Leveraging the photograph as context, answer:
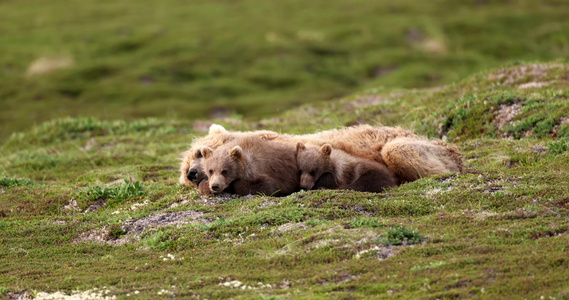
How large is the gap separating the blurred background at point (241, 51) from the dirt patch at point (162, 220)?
92.2 feet

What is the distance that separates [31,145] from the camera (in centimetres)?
2536

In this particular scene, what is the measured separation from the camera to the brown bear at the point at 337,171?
13.2 m

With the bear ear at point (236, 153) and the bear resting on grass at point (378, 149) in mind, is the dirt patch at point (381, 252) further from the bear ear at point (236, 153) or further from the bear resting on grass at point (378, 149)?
the bear resting on grass at point (378, 149)

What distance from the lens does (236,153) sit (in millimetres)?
12945

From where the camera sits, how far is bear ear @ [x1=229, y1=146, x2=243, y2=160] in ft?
42.4

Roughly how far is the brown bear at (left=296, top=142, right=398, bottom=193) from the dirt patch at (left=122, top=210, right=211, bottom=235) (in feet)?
6.93

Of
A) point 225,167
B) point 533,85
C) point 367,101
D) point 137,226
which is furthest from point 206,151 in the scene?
point 367,101

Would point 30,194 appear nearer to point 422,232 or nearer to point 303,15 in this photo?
point 422,232

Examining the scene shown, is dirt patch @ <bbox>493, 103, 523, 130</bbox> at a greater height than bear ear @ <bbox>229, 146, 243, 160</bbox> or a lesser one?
lesser

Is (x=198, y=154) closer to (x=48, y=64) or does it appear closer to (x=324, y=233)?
(x=324, y=233)

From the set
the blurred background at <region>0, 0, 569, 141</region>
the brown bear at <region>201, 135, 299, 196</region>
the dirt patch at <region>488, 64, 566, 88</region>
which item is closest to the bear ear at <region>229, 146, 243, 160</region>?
the brown bear at <region>201, 135, 299, 196</region>

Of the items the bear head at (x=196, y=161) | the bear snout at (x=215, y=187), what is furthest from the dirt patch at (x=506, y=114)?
the bear snout at (x=215, y=187)

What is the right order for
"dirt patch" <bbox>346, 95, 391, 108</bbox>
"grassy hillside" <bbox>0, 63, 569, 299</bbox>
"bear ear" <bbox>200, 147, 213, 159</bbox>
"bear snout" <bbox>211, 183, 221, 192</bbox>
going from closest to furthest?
"grassy hillside" <bbox>0, 63, 569, 299</bbox>, "bear snout" <bbox>211, 183, 221, 192</bbox>, "bear ear" <bbox>200, 147, 213, 159</bbox>, "dirt patch" <bbox>346, 95, 391, 108</bbox>

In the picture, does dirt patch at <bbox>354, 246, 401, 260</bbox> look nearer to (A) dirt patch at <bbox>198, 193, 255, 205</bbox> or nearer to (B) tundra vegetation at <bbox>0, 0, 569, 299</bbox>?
(B) tundra vegetation at <bbox>0, 0, 569, 299</bbox>
